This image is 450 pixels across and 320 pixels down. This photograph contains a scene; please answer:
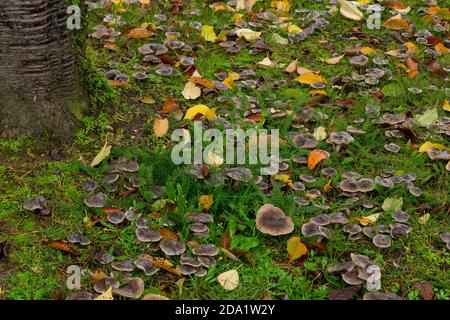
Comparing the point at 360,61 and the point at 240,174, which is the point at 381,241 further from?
the point at 360,61

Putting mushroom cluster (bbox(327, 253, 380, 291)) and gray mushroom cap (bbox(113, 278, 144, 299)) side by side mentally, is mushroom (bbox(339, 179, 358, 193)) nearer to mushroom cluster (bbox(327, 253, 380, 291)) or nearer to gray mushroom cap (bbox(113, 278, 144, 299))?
mushroom cluster (bbox(327, 253, 380, 291))

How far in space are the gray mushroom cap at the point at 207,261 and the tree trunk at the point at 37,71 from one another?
1.58 metres

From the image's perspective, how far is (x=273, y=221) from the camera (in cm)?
389

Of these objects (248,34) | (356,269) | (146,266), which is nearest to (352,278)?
(356,269)

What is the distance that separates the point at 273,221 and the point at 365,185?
2.58ft

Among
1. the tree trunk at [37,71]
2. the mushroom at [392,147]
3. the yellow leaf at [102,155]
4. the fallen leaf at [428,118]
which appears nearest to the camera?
the tree trunk at [37,71]

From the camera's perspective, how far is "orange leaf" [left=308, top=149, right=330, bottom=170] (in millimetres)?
4527

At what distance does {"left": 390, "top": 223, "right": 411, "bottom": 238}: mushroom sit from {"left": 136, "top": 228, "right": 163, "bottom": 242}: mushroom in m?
1.46

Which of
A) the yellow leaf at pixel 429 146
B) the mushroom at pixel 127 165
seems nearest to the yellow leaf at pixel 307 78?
the yellow leaf at pixel 429 146

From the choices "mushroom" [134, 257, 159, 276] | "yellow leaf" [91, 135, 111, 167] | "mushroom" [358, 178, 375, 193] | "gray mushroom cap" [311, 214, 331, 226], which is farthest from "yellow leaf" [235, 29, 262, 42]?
"mushroom" [134, 257, 159, 276]

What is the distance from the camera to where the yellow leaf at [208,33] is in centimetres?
618

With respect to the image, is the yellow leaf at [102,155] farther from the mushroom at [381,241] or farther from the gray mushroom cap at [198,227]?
the mushroom at [381,241]
